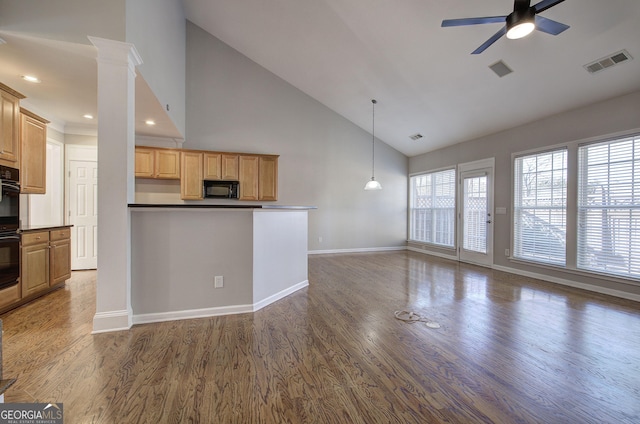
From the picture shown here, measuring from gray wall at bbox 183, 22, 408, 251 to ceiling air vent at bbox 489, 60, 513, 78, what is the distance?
8.39 ft

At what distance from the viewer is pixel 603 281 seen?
3865 millimetres

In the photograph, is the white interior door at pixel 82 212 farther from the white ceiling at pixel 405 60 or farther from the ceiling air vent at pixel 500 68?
the ceiling air vent at pixel 500 68

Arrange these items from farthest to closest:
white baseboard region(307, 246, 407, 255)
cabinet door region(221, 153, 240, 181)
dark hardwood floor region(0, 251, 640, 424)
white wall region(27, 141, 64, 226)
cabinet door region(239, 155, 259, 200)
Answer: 1. white baseboard region(307, 246, 407, 255)
2. cabinet door region(239, 155, 259, 200)
3. cabinet door region(221, 153, 240, 181)
4. white wall region(27, 141, 64, 226)
5. dark hardwood floor region(0, 251, 640, 424)

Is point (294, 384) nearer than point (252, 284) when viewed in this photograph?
Yes

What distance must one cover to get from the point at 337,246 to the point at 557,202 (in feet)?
14.7

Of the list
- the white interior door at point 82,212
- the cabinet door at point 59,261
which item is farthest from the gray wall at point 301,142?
the cabinet door at point 59,261

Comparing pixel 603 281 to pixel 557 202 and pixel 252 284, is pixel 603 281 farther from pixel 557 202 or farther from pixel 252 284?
pixel 252 284

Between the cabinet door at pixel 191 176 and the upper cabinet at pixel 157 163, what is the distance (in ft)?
0.37

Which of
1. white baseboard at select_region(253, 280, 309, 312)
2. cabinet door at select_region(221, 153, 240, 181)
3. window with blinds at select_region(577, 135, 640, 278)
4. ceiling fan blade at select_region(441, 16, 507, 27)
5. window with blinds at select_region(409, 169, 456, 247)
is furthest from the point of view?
window with blinds at select_region(409, 169, 456, 247)

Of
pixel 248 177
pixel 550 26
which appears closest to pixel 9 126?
pixel 248 177

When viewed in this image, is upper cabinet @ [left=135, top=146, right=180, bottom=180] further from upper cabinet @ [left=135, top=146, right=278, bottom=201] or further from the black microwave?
the black microwave

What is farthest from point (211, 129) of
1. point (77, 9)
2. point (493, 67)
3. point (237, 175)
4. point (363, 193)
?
point (493, 67)

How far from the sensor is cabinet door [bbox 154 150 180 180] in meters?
5.38

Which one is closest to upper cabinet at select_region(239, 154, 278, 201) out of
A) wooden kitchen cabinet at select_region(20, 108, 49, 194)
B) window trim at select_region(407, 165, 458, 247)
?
wooden kitchen cabinet at select_region(20, 108, 49, 194)
